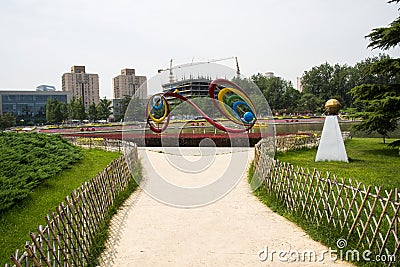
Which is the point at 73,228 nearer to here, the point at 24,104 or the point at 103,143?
the point at 103,143

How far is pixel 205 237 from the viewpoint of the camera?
5371mm

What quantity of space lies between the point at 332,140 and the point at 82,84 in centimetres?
8964

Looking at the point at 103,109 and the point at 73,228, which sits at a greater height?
the point at 103,109

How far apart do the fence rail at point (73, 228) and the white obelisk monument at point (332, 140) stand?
7.27 metres

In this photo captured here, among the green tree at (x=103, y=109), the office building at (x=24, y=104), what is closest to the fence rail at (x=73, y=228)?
the green tree at (x=103, y=109)

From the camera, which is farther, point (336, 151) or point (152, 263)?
point (336, 151)

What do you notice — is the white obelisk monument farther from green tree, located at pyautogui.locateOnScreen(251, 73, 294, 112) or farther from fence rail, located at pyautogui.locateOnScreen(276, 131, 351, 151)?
green tree, located at pyautogui.locateOnScreen(251, 73, 294, 112)

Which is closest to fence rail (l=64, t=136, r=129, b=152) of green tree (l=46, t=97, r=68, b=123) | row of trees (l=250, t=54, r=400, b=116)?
green tree (l=46, t=97, r=68, b=123)

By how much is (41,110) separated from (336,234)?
258 ft

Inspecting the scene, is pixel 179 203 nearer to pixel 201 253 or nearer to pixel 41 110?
pixel 201 253

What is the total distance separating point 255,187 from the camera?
28.0 ft

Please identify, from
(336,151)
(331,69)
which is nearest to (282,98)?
(331,69)

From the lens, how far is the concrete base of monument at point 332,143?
11.3 m

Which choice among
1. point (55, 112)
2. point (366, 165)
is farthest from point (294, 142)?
point (55, 112)
